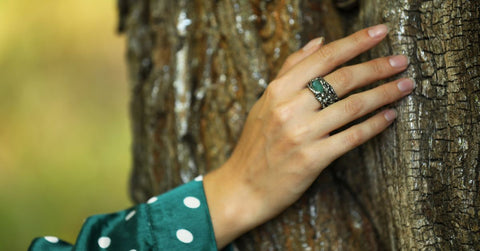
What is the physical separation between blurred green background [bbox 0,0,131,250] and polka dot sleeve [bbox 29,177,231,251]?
2264 millimetres

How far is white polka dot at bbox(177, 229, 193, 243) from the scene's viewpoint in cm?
88

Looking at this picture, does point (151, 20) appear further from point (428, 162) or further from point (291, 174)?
point (428, 162)

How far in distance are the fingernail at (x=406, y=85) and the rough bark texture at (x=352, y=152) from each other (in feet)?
0.05

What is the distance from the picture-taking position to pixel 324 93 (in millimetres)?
807

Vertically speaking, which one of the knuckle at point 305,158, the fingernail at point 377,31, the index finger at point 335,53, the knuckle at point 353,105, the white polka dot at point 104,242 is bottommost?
the white polka dot at point 104,242

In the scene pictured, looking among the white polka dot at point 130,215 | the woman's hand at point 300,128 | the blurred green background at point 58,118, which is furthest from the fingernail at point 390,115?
the blurred green background at point 58,118

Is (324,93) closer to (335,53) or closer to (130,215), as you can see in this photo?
(335,53)

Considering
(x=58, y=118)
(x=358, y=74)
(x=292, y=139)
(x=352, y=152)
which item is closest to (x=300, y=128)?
(x=292, y=139)

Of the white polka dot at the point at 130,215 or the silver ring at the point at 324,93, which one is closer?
the silver ring at the point at 324,93

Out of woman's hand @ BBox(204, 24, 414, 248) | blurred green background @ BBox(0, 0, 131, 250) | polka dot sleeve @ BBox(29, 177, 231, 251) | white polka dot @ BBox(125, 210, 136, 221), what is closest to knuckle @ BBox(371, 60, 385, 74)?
woman's hand @ BBox(204, 24, 414, 248)

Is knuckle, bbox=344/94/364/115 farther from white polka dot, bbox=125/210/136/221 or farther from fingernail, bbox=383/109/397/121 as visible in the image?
white polka dot, bbox=125/210/136/221

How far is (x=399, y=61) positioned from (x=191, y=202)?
489 mm

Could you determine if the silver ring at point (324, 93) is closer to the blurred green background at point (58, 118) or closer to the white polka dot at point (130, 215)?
the white polka dot at point (130, 215)

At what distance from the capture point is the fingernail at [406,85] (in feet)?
2.66
